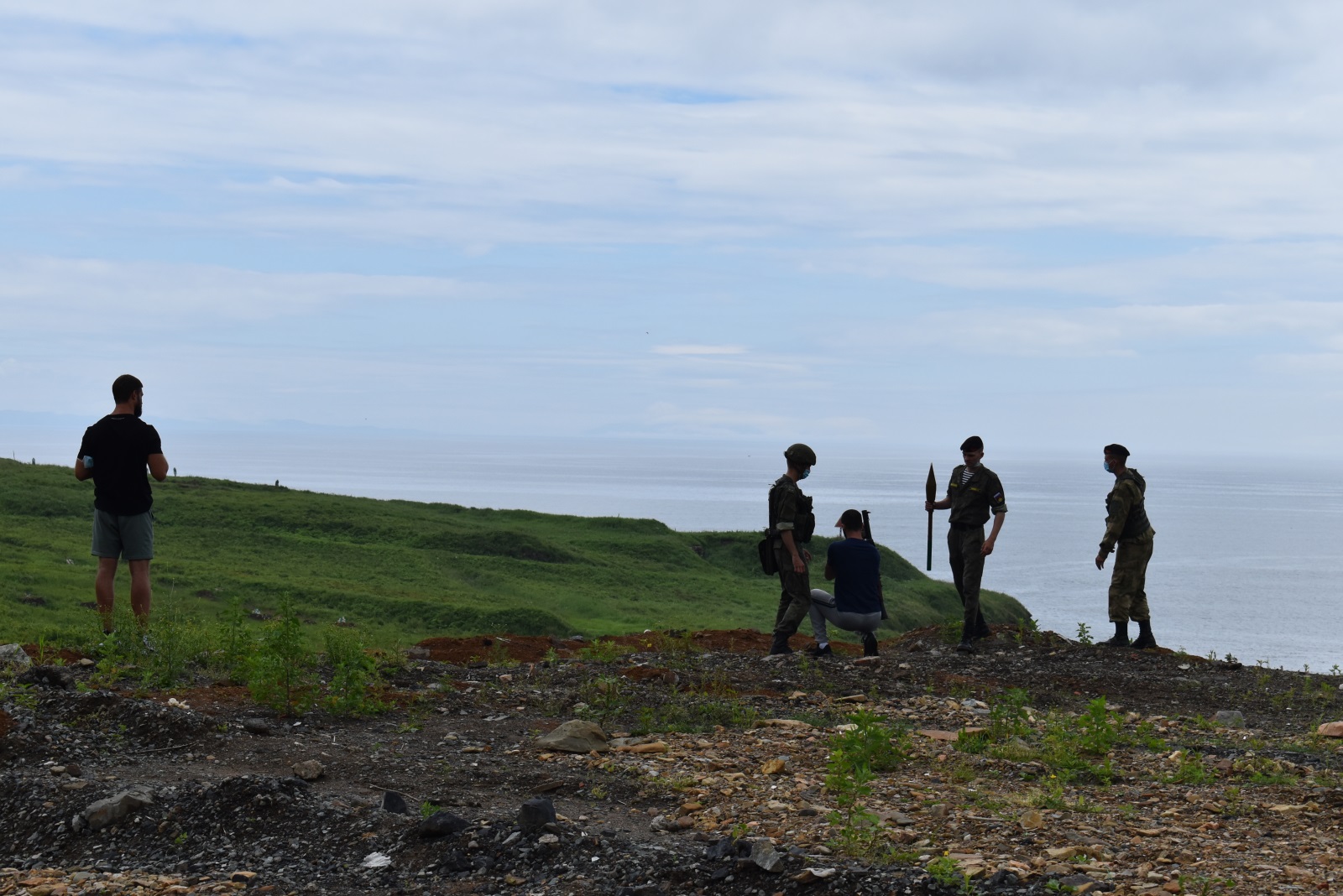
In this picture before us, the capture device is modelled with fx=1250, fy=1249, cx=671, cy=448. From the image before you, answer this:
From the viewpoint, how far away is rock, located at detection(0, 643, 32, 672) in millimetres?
9633

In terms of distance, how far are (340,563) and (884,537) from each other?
75.4 m

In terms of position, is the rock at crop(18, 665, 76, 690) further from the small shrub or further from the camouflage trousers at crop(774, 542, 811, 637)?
the camouflage trousers at crop(774, 542, 811, 637)

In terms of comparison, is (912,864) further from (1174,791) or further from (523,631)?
(523,631)

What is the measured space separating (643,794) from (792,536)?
5498 millimetres

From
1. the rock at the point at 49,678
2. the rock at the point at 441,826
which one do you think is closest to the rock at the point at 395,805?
the rock at the point at 441,826

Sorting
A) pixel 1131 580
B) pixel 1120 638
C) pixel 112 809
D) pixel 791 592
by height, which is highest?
pixel 1131 580

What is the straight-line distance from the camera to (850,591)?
42.4ft

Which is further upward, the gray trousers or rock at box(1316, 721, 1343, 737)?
the gray trousers

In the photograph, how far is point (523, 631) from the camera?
732 inches

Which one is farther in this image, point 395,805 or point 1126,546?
point 1126,546

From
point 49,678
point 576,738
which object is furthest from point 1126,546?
point 49,678

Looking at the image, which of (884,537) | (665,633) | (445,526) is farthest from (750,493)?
(665,633)

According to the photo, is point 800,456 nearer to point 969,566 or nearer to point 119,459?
point 969,566

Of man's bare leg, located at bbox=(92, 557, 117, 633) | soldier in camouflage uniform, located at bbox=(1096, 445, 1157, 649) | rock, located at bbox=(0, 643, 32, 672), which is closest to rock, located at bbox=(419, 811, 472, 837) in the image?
rock, located at bbox=(0, 643, 32, 672)
